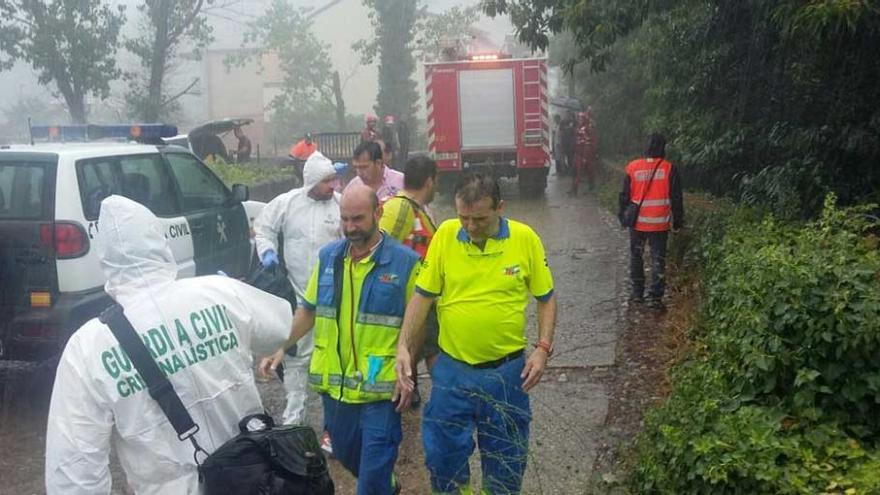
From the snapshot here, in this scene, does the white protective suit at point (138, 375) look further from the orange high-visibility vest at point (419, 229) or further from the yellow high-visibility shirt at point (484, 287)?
the orange high-visibility vest at point (419, 229)

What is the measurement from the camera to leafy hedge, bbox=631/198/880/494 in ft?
11.2

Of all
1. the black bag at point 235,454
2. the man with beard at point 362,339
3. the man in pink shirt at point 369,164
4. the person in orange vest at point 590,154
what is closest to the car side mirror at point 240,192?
the man in pink shirt at point 369,164

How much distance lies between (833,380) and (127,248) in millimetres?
2855

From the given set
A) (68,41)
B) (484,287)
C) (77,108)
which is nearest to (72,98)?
(77,108)

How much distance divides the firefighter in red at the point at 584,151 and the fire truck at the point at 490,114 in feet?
2.07

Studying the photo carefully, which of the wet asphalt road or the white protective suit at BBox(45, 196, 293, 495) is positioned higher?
the white protective suit at BBox(45, 196, 293, 495)

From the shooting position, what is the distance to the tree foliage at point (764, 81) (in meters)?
6.54

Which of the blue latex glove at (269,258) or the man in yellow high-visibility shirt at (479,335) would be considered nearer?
the man in yellow high-visibility shirt at (479,335)

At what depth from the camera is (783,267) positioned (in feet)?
14.3

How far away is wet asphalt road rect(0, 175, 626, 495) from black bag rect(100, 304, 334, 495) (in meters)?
1.05

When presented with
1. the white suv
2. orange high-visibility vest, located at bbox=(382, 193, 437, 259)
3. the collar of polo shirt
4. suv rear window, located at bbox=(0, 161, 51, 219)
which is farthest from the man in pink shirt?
the collar of polo shirt

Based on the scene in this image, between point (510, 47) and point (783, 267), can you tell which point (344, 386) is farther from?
point (510, 47)

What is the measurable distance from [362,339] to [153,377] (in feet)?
3.83

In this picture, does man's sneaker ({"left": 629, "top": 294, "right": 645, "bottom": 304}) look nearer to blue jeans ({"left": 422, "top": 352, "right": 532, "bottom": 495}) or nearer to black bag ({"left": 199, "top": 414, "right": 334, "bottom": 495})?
blue jeans ({"left": 422, "top": 352, "right": 532, "bottom": 495})
